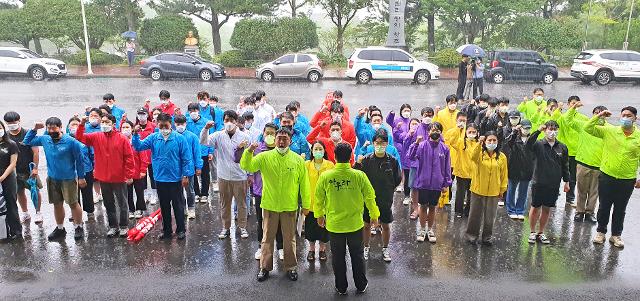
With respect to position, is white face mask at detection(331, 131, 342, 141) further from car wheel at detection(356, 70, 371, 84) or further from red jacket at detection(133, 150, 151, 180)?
car wheel at detection(356, 70, 371, 84)

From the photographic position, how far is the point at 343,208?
18.0 feet

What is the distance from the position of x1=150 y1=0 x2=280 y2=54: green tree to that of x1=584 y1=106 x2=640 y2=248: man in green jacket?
83.6 feet

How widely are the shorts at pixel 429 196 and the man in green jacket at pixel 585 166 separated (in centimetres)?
247

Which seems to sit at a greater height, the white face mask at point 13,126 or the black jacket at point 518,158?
the white face mask at point 13,126

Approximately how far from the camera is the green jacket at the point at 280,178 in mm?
5793

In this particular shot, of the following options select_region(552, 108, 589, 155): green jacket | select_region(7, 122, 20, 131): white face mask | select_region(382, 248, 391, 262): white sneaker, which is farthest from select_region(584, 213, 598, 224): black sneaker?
select_region(7, 122, 20, 131): white face mask

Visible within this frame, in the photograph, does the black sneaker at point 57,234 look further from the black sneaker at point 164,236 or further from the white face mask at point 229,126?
the white face mask at point 229,126

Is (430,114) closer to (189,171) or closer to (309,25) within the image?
(189,171)

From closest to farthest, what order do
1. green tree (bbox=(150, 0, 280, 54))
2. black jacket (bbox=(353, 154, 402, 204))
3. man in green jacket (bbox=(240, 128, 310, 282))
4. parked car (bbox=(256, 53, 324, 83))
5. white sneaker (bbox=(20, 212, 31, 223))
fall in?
man in green jacket (bbox=(240, 128, 310, 282)), black jacket (bbox=(353, 154, 402, 204)), white sneaker (bbox=(20, 212, 31, 223)), parked car (bbox=(256, 53, 324, 83)), green tree (bbox=(150, 0, 280, 54))

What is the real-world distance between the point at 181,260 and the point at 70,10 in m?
27.0

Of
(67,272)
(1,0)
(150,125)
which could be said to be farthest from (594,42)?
(1,0)

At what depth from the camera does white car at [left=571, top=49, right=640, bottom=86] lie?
22.4m

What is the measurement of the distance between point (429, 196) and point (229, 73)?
2066 centimetres

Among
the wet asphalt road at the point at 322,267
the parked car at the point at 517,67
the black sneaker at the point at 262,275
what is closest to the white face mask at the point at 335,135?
the wet asphalt road at the point at 322,267
